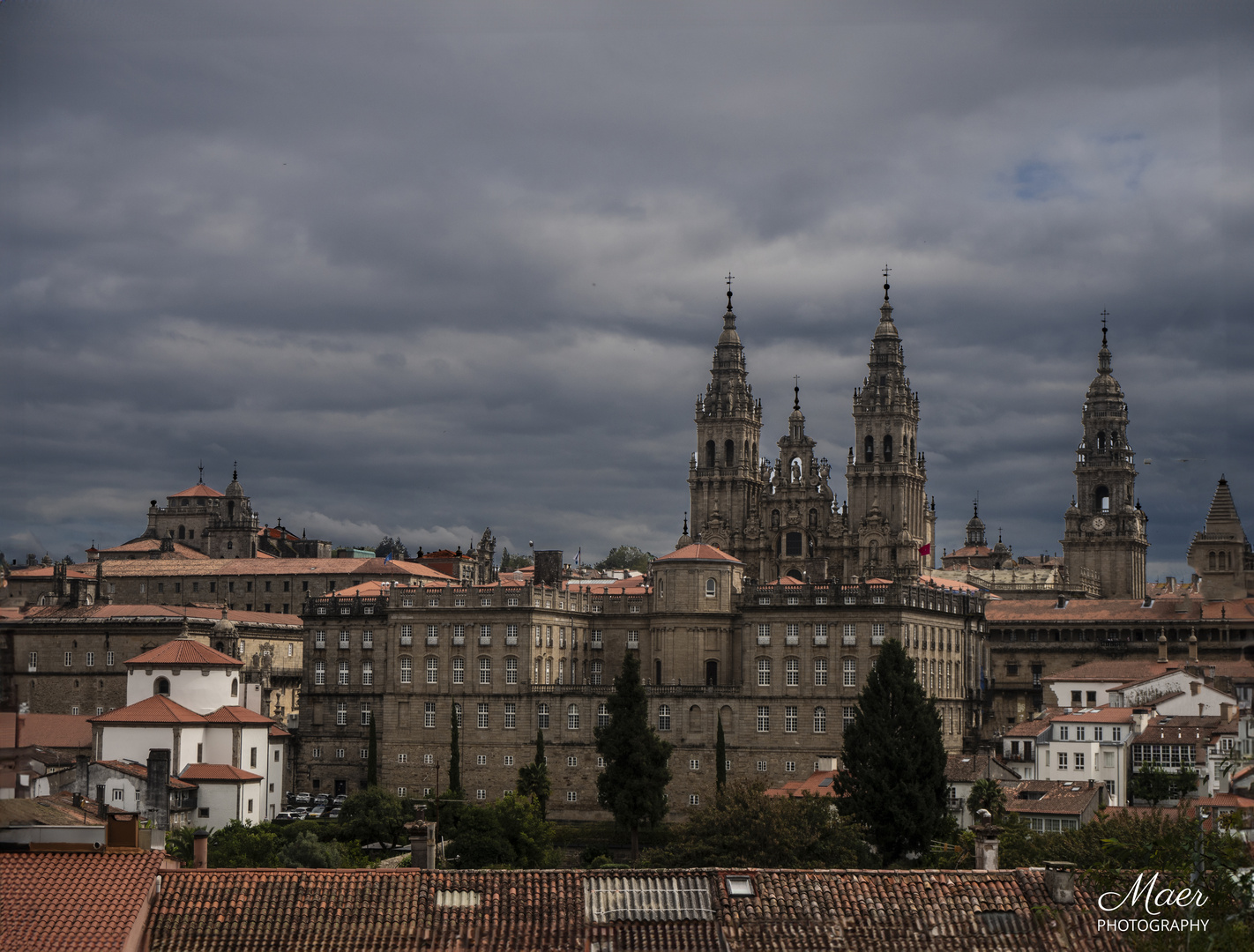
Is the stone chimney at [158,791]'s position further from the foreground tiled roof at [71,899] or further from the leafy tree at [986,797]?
the foreground tiled roof at [71,899]

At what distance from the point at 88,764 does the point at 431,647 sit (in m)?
23.4

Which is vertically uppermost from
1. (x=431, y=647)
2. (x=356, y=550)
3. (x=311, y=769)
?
(x=356, y=550)

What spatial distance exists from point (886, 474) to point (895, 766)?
7431 cm

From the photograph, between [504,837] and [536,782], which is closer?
[504,837]

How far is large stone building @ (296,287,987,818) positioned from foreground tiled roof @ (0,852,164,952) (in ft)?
230

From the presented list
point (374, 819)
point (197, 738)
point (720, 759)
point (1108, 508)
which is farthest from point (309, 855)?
point (1108, 508)

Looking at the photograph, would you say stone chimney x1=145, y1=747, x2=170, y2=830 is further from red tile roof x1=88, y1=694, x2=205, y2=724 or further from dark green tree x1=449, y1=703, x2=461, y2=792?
dark green tree x1=449, y1=703, x2=461, y2=792

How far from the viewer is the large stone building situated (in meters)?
100

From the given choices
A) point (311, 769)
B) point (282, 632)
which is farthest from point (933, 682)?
point (282, 632)

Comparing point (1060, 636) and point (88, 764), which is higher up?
point (1060, 636)

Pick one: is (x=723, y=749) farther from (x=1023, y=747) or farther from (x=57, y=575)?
(x=57, y=575)

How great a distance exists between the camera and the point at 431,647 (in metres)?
106

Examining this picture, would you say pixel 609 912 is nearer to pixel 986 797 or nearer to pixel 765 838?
pixel 765 838

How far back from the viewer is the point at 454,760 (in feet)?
332
